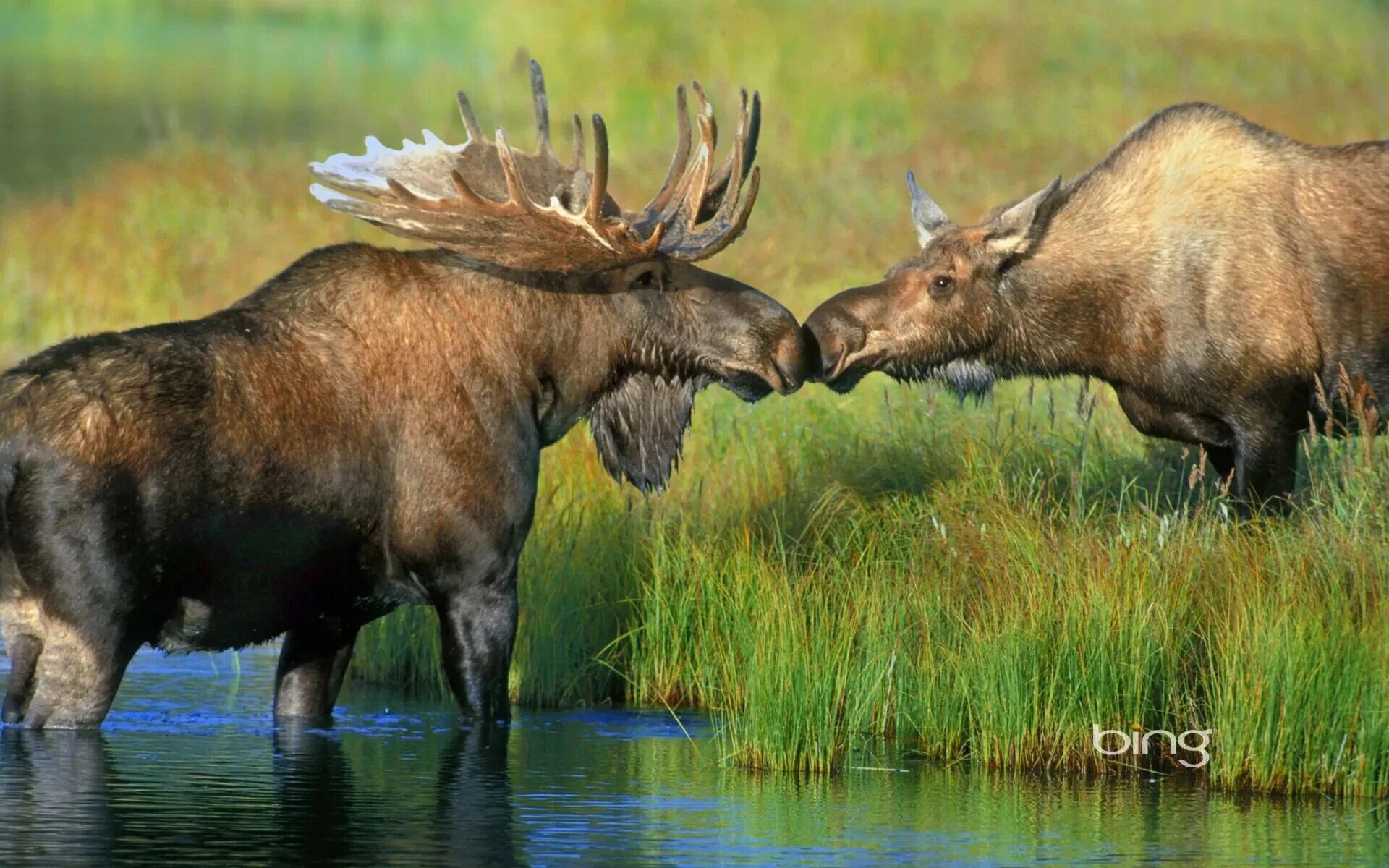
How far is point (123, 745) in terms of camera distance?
397 inches

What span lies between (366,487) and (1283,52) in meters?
25.6

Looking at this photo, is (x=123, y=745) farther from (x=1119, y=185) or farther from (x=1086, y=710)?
(x=1119, y=185)

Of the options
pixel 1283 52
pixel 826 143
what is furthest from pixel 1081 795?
pixel 1283 52

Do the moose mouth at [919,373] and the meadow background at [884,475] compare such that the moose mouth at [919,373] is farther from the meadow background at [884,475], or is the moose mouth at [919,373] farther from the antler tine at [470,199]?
the antler tine at [470,199]

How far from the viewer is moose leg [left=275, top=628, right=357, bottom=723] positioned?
35.6 feet

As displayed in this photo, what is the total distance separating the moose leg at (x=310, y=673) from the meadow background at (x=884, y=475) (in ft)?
4.10

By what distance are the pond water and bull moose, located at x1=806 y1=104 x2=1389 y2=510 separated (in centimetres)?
287

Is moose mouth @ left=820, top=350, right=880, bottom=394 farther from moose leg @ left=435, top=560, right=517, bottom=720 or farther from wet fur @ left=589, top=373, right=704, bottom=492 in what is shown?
moose leg @ left=435, top=560, right=517, bottom=720

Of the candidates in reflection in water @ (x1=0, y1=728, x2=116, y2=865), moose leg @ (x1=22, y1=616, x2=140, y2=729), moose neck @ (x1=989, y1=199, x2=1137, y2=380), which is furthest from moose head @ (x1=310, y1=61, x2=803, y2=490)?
reflection in water @ (x1=0, y1=728, x2=116, y2=865)

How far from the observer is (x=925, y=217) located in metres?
12.9

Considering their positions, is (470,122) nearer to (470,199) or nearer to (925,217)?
(470,199)

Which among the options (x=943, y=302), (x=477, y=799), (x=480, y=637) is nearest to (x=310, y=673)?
(x=480, y=637)

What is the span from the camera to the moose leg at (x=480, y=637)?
10.6 meters

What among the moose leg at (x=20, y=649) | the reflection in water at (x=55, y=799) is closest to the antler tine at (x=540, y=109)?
the moose leg at (x=20, y=649)
